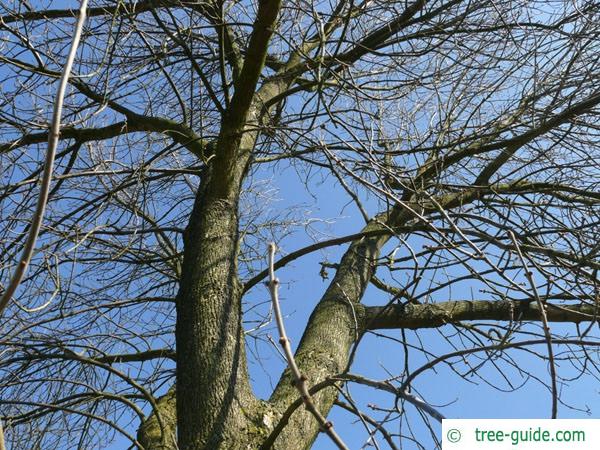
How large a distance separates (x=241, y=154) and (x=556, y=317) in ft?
5.81

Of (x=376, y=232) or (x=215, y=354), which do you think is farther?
(x=376, y=232)

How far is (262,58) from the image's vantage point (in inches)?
115

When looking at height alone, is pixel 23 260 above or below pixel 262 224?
below

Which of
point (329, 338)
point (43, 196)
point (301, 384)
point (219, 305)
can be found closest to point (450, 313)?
point (329, 338)

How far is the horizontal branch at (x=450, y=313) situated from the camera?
10.7 ft

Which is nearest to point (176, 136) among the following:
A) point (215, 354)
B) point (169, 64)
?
point (169, 64)

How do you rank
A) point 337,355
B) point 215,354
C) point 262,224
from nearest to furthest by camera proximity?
point 215,354
point 337,355
point 262,224

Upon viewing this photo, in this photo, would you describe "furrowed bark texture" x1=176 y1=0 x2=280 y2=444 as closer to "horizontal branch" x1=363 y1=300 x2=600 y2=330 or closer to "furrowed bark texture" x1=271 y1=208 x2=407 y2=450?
"furrowed bark texture" x1=271 y1=208 x2=407 y2=450

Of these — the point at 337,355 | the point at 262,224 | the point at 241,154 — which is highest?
the point at 262,224

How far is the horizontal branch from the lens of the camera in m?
3.28

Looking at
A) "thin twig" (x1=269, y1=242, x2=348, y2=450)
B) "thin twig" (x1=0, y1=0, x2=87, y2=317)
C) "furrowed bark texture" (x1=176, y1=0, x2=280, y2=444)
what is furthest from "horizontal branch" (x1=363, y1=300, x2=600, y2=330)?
"thin twig" (x1=0, y1=0, x2=87, y2=317)

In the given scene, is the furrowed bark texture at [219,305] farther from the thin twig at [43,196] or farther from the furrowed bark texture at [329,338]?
the thin twig at [43,196]

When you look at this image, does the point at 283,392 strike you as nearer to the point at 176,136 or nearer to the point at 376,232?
the point at 376,232

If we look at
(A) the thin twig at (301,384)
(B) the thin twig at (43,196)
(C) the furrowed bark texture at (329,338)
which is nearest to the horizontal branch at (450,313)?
(C) the furrowed bark texture at (329,338)
